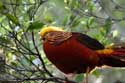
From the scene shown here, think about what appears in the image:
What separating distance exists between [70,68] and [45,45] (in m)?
0.12

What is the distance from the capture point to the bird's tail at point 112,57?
133 cm

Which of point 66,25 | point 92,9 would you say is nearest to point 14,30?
point 66,25

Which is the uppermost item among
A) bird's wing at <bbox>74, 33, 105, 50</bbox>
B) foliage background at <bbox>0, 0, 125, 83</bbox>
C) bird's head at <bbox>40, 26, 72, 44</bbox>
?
bird's head at <bbox>40, 26, 72, 44</bbox>

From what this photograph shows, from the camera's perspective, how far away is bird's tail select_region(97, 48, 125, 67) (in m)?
1.33

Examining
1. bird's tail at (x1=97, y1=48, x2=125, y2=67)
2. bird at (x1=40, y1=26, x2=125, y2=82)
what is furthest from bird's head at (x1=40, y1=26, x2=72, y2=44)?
bird's tail at (x1=97, y1=48, x2=125, y2=67)

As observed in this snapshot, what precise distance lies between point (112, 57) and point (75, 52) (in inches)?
4.9

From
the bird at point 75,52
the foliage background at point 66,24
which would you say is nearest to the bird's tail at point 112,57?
the bird at point 75,52

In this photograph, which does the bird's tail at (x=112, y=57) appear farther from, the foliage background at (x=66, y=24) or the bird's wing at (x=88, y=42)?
the foliage background at (x=66, y=24)

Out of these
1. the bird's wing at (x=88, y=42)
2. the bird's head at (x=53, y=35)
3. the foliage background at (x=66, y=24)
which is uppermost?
the bird's head at (x=53, y=35)

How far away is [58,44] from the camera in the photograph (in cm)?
133

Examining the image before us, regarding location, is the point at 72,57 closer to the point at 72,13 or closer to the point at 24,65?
the point at 24,65

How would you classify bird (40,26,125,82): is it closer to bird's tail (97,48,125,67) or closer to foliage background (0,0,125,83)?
bird's tail (97,48,125,67)

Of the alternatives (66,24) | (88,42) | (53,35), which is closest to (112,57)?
(88,42)

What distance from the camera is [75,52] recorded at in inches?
52.7
